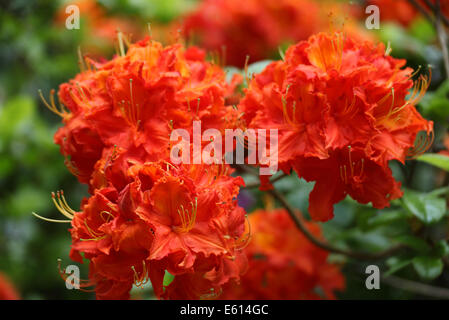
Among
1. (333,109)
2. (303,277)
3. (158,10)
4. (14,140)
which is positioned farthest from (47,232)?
(333,109)

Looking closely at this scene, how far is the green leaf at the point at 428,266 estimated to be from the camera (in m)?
1.13

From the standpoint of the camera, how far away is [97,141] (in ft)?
3.48

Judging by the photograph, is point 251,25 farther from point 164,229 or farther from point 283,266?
point 164,229

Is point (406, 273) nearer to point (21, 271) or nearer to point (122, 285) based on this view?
point (122, 285)

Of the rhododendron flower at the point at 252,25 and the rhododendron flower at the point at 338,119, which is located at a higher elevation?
the rhododendron flower at the point at 252,25

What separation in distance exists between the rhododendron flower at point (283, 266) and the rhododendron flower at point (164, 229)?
0.99ft

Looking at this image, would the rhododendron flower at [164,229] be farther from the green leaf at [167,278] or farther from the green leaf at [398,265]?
the green leaf at [398,265]

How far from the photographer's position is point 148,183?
3.07 ft

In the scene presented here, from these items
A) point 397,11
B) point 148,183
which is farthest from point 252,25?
point 148,183

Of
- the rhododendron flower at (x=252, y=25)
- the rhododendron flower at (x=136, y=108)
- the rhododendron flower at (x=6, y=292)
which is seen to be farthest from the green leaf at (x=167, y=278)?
the rhododendron flower at (x=252, y=25)

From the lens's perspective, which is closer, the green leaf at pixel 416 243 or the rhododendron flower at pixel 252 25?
the green leaf at pixel 416 243

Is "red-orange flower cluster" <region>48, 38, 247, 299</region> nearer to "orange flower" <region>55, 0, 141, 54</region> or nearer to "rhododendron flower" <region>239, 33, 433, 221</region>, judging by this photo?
"rhododendron flower" <region>239, 33, 433, 221</region>

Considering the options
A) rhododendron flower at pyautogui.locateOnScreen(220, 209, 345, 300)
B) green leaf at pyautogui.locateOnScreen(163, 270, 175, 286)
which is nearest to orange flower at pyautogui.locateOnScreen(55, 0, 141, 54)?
rhododendron flower at pyautogui.locateOnScreen(220, 209, 345, 300)

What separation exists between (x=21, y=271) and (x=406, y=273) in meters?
1.40
